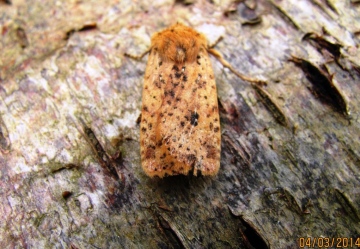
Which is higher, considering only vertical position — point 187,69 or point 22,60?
point 187,69

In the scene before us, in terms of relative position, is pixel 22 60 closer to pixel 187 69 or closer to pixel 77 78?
pixel 77 78

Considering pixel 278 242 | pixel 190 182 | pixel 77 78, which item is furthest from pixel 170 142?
pixel 77 78

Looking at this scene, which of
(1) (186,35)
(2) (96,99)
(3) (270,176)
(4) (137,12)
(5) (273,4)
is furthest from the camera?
(4) (137,12)
